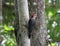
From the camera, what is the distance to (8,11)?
111 inches

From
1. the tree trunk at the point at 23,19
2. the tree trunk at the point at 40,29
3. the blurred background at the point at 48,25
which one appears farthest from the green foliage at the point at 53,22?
the tree trunk at the point at 23,19

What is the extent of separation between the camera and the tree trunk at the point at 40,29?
2266 millimetres

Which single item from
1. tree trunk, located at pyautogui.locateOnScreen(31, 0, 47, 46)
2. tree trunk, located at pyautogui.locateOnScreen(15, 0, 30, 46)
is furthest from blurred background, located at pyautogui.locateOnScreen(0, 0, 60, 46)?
tree trunk, located at pyautogui.locateOnScreen(15, 0, 30, 46)

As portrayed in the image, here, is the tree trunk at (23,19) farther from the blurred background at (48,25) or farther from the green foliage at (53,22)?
the green foliage at (53,22)

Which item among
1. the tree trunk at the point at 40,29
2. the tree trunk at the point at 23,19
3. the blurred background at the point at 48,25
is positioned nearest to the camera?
the tree trunk at the point at 23,19

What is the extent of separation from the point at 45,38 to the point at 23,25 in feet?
2.63

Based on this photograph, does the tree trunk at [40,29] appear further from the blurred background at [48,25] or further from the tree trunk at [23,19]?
the tree trunk at [23,19]

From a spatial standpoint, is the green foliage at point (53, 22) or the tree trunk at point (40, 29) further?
the green foliage at point (53, 22)

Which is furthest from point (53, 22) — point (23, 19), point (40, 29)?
point (23, 19)

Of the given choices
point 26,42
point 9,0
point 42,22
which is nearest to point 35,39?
point 42,22

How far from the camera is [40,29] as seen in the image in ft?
7.55

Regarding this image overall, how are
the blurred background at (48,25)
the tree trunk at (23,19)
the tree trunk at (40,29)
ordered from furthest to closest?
the blurred background at (48,25) < the tree trunk at (40,29) < the tree trunk at (23,19)

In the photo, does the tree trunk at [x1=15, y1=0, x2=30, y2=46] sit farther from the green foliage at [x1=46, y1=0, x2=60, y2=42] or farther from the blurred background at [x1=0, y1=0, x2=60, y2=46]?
the green foliage at [x1=46, y1=0, x2=60, y2=42]

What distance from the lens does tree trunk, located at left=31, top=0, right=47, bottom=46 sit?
227cm
